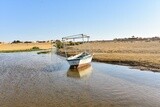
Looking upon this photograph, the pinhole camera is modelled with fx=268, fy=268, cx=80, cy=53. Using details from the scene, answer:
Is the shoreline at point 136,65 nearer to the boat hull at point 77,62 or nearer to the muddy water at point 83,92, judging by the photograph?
the muddy water at point 83,92

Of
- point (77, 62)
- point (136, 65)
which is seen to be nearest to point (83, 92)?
point (77, 62)

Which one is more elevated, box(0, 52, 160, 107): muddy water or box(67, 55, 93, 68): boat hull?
box(67, 55, 93, 68): boat hull

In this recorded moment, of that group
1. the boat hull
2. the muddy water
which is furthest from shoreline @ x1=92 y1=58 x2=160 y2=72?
the boat hull

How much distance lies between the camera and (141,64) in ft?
117

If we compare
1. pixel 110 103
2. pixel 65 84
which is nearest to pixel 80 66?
pixel 65 84

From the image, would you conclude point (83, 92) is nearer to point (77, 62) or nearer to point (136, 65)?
point (77, 62)

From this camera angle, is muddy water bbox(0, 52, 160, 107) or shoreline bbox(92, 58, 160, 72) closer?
muddy water bbox(0, 52, 160, 107)

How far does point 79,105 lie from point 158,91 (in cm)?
727

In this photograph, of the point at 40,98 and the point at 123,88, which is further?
the point at 123,88

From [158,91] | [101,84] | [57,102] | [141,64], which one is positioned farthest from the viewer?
[141,64]

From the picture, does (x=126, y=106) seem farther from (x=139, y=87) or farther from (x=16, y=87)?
(x=16, y=87)

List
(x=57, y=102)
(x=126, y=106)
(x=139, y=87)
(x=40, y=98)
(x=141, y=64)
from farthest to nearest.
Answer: (x=141, y=64) → (x=139, y=87) → (x=40, y=98) → (x=57, y=102) → (x=126, y=106)

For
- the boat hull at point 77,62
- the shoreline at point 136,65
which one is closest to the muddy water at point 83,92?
the shoreline at point 136,65

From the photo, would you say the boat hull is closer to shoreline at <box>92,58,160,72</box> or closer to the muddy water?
shoreline at <box>92,58,160,72</box>
